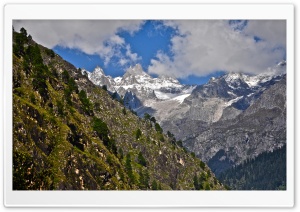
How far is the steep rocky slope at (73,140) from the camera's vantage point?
44.2 meters

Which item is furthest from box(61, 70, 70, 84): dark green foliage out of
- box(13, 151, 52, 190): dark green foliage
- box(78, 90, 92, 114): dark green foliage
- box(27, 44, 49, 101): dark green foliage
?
box(13, 151, 52, 190): dark green foliage

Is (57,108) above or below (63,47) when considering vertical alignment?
below

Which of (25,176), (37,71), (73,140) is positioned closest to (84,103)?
(37,71)

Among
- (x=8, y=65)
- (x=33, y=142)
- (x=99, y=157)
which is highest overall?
(x=8, y=65)

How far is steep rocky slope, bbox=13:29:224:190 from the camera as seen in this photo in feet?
145

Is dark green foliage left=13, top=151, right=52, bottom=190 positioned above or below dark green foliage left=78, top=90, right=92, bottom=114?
below

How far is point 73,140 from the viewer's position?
69812 millimetres

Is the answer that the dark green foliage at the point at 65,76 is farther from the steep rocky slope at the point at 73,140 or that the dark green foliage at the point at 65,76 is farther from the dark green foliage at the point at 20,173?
the dark green foliage at the point at 20,173

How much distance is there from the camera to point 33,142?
50.0m

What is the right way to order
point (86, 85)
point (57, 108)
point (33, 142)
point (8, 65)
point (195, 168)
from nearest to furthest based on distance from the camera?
point (8, 65), point (33, 142), point (57, 108), point (86, 85), point (195, 168)

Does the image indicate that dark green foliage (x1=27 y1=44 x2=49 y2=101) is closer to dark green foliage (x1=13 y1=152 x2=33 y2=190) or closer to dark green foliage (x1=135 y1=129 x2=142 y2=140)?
dark green foliage (x1=13 y1=152 x2=33 y2=190)
